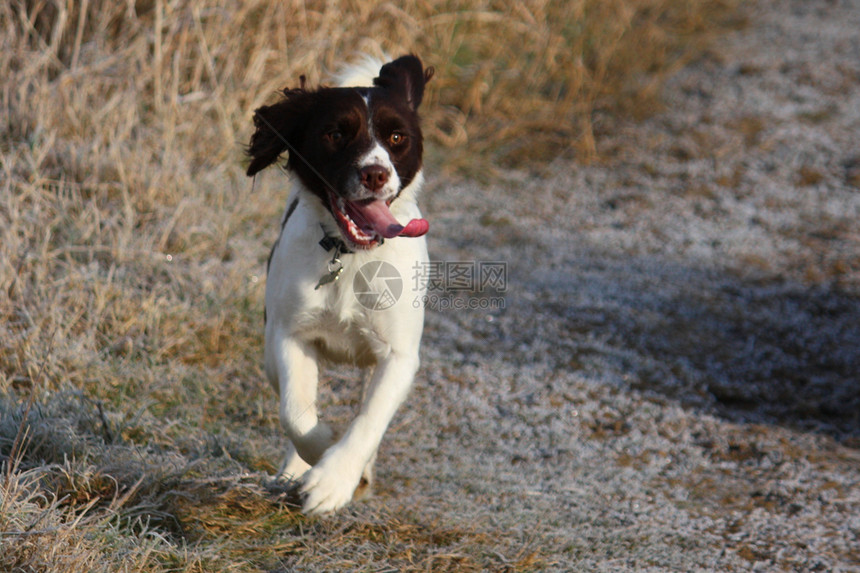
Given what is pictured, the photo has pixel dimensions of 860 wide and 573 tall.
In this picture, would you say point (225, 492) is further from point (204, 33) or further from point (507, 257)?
point (204, 33)

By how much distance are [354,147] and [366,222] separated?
8.1 inches

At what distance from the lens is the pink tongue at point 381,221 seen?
2.50m

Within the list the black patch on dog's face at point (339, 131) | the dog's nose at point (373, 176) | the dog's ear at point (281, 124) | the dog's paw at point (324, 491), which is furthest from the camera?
the dog's ear at point (281, 124)

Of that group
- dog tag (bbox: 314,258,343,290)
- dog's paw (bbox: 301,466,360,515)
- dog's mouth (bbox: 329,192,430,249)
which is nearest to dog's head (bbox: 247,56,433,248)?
dog's mouth (bbox: 329,192,430,249)

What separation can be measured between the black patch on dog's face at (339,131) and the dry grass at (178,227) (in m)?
0.83

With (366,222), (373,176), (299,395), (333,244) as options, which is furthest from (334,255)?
(299,395)

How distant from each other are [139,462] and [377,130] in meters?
1.09

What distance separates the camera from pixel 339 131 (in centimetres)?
262

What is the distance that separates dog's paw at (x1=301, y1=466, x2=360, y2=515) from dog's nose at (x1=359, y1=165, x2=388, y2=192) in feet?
2.42

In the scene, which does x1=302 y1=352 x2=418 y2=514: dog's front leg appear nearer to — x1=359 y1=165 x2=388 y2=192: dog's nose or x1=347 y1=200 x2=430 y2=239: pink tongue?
x1=347 y1=200 x2=430 y2=239: pink tongue

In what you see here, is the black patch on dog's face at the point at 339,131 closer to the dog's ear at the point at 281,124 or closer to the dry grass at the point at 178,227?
the dog's ear at the point at 281,124

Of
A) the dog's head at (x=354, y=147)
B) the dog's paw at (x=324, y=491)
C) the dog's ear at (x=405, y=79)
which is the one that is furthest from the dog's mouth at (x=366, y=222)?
the dog's paw at (x=324, y=491)

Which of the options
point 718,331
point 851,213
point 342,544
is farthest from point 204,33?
point 851,213

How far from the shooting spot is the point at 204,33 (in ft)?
16.0
